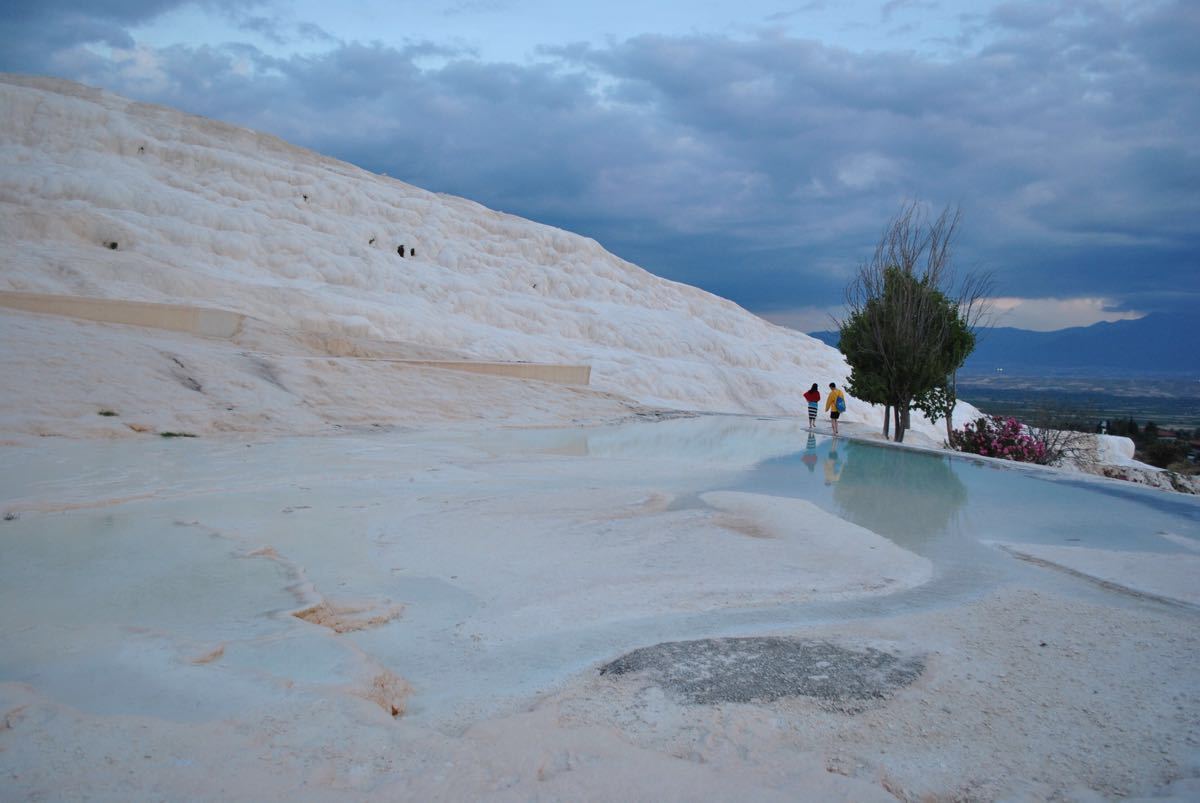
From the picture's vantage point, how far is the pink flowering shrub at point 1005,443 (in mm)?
17531

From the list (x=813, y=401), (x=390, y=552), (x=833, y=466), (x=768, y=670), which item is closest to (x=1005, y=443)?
(x=813, y=401)

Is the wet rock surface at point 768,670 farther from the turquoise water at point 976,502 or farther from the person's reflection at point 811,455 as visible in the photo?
the person's reflection at point 811,455

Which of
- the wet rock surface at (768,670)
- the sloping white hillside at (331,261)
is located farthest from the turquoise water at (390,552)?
A: the sloping white hillside at (331,261)

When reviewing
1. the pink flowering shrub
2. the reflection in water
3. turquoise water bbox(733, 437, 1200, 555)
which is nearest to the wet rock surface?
turquoise water bbox(733, 437, 1200, 555)

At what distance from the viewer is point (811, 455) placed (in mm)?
15430

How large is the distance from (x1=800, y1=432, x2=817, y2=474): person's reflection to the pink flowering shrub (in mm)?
3388

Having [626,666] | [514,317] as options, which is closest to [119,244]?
[514,317]

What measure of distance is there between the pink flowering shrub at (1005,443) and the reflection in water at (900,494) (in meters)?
2.94

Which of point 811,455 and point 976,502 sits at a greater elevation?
point 811,455

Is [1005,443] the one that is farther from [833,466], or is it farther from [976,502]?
[976,502]

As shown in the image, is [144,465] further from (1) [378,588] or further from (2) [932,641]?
(2) [932,641]

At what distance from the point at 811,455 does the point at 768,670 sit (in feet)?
39.1

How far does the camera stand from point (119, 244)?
2983 centimetres

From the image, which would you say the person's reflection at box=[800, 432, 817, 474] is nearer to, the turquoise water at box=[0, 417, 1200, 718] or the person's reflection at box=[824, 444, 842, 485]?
the person's reflection at box=[824, 444, 842, 485]
